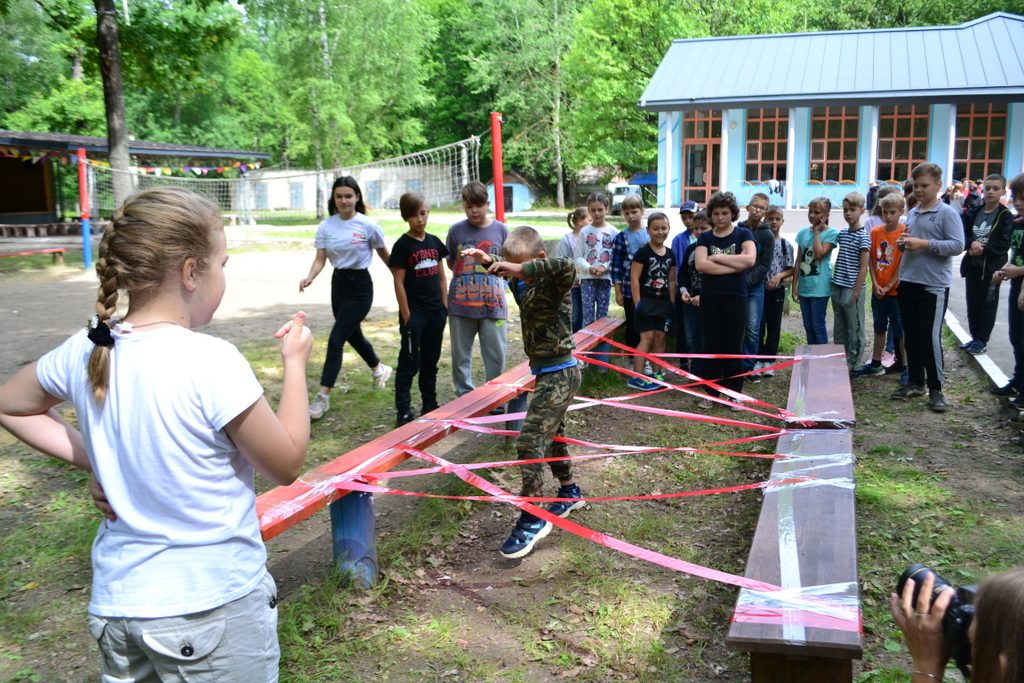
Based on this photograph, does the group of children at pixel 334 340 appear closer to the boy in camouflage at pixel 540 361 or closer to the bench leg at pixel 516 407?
the boy in camouflage at pixel 540 361

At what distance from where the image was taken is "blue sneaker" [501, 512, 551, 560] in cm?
416

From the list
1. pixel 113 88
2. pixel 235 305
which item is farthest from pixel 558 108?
pixel 235 305

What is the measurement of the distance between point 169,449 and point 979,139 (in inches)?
1165

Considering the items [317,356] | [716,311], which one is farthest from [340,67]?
[716,311]

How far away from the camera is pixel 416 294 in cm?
616

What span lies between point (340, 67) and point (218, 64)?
17.9m

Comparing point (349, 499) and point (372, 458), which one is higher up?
point (372, 458)

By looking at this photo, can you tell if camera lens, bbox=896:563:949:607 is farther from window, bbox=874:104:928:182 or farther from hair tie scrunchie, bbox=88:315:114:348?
window, bbox=874:104:928:182

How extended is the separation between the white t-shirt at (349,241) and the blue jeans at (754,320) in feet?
11.0

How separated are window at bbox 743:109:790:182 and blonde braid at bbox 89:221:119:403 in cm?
2777

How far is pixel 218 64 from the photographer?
52938 mm

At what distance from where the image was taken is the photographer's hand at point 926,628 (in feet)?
5.08

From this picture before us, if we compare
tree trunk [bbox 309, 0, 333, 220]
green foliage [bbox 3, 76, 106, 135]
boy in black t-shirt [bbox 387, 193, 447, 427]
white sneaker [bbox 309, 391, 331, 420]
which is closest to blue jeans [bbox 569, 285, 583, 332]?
boy in black t-shirt [bbox 387, 193, 447, 427]

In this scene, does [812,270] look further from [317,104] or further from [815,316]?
[317,104]
